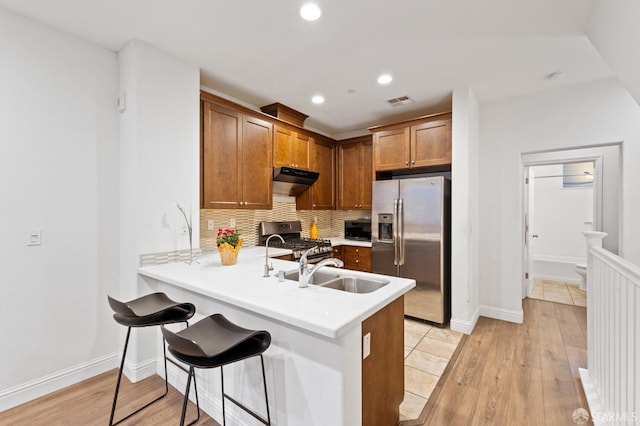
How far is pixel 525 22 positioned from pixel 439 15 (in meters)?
0.63

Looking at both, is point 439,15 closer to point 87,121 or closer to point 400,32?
point 400,32

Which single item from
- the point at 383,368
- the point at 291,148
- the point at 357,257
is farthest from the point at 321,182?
the point at 383,368

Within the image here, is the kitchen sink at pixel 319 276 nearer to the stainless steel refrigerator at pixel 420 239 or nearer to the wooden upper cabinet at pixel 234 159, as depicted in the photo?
the wooden upper cabinet at pixel 234 159

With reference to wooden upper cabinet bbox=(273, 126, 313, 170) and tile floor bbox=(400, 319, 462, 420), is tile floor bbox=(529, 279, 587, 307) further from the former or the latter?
wooden upper cabinet bbox=(273, 126, 313, 170)

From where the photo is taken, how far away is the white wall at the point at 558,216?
516 centimetres

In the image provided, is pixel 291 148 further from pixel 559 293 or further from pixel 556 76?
pixel 559 293

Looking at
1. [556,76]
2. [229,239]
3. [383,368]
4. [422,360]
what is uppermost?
[556,76]

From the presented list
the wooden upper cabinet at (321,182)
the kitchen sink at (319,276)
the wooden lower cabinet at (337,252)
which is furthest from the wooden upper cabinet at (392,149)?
the kitchen sink at (319,276)

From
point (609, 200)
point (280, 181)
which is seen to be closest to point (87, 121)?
point (280, 181)

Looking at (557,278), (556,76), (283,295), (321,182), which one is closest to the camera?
(283,295)

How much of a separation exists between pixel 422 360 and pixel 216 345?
2.00m

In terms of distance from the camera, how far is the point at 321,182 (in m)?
4.38

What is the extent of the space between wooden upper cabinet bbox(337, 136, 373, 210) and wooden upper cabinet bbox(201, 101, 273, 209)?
4.66 feet

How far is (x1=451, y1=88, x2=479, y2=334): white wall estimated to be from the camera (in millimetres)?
3148
